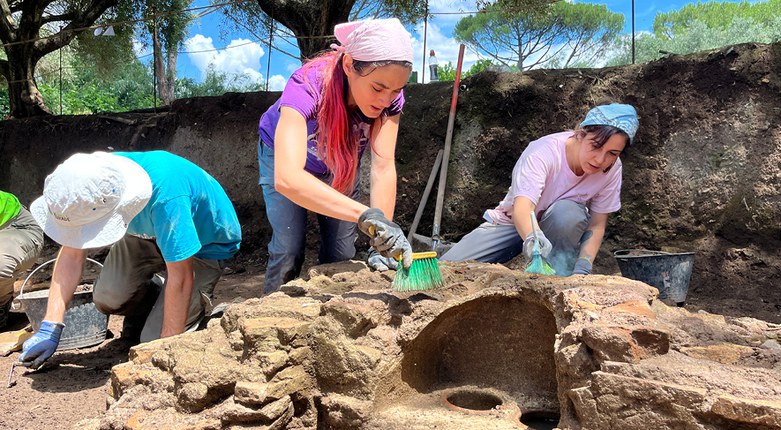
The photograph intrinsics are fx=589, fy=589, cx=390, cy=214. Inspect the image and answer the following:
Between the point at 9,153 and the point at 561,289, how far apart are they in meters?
7.49

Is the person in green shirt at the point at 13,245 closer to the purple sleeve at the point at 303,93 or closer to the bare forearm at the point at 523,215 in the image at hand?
the purple sleeve at the point at 303,93

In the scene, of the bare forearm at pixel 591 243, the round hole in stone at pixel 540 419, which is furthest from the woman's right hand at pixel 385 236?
the bare forearm at pixel 591 243

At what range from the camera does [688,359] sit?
153 cm

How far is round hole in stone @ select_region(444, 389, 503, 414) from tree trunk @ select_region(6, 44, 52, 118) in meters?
7.90

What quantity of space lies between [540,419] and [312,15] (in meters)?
5.28

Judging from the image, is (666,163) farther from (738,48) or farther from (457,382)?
(457,382)

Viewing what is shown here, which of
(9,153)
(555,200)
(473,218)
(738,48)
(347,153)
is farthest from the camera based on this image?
(9,153)

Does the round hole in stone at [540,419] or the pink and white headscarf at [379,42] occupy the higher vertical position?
the pink and white headscarf at [379,42]

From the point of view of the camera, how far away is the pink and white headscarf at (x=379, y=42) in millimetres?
2027

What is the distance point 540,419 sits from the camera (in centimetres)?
201

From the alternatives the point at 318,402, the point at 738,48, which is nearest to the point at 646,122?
the point at 738,48

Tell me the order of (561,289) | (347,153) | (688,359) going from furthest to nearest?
(347,153)
(561,289)
(688,359)

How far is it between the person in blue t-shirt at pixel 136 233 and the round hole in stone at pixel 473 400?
1174 millimetres

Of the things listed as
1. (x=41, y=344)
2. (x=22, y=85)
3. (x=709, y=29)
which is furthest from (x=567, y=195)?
(x=709, y=29)
